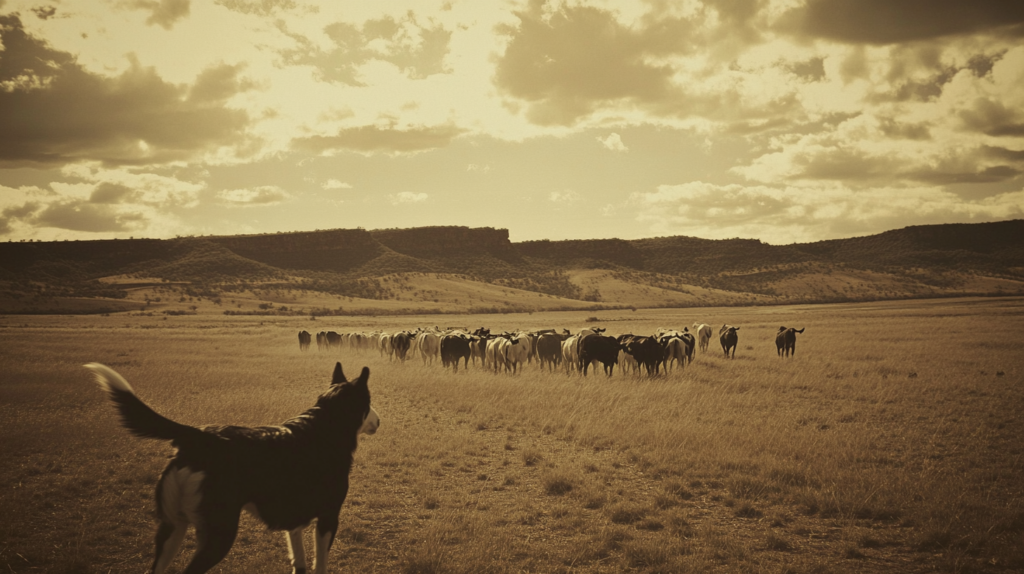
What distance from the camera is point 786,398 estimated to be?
510 inches

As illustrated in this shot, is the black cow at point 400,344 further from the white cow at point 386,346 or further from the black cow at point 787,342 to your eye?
the black cow at point 787,342

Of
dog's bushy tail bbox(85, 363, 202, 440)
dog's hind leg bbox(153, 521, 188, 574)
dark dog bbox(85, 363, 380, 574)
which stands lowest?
dog's hind leg bbox(153, 521, 188, 574)

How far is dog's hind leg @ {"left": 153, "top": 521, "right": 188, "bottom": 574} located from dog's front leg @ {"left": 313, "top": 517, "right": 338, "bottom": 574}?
927 mm

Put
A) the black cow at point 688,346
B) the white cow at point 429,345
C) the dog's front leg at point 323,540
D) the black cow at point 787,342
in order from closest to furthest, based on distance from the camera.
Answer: the dog's front leg at point 323,540, the black cow at point 688,346, the black cow at point 787,342, the white cow at point 429,345

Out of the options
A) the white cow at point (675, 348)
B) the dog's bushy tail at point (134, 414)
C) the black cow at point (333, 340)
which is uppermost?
the dog's bushy tail at point (134, 414)

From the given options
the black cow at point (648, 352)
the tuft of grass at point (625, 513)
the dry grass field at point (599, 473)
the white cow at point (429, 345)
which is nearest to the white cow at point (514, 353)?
the dry grass field at point (599, 473)

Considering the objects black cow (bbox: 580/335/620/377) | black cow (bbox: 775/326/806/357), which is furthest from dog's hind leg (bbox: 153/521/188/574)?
black cow (bbox: 775/326/806/357)

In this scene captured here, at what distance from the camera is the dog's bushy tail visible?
348 cm

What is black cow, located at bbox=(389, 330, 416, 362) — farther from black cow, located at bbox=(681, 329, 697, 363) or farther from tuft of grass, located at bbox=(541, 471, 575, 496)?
tuft of grass, located at bbox=(541, 471, 575, 496)

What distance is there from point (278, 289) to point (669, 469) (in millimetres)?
84428

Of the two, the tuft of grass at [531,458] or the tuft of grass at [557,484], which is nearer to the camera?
the tuft of grass at [557,484]

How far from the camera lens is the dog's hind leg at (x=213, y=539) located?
3412mm

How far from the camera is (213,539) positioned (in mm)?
3508

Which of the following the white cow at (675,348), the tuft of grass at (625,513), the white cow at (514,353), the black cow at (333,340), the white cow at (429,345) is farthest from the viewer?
the black cow at (333,340)
